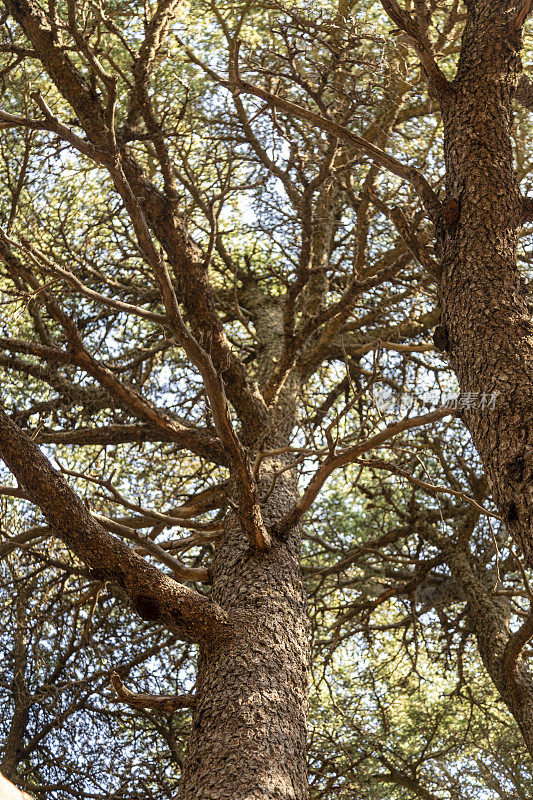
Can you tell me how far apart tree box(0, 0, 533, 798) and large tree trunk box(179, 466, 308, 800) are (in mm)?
12

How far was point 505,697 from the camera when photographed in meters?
5.08

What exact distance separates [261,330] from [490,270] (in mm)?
4450

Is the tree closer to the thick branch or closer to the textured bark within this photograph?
the thick branch

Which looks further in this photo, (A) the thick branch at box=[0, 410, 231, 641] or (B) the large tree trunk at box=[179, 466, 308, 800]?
(A) the thick branch at box=[0, 410, 231, 641]

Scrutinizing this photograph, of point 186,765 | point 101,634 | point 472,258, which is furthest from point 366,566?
point 472,258

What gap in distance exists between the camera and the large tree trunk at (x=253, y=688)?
2881 millimetres

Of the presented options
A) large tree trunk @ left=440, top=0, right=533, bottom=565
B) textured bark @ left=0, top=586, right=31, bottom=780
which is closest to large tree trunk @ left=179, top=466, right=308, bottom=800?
large tree trunk @ left=440, top=0, right=533, bottom=565

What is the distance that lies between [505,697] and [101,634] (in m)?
3.29

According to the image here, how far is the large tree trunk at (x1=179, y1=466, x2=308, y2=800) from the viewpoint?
288 cm

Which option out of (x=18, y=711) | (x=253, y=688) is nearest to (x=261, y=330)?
(x=18, y=711)

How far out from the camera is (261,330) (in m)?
7.17

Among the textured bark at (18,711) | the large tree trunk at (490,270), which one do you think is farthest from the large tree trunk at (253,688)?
the textured bark at (18,711)

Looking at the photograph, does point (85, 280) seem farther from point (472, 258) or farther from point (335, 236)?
point (472, 258)

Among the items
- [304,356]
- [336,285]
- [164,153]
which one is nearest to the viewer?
[164,153]
